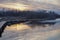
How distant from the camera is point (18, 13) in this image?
10438mm

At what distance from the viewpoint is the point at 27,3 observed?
35.7 feet

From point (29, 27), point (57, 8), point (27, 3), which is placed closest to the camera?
point (29, 27)

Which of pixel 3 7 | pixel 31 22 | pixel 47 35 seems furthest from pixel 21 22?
pixel 3 7

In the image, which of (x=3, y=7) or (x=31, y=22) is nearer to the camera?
(x=31, y=22)

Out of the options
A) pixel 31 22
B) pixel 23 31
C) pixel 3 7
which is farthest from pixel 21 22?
pixel 3 7

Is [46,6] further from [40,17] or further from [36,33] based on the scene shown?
[36,33]

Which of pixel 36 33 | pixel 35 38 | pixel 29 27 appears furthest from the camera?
pixel 29 27

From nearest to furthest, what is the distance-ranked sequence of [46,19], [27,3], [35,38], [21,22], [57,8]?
[35,38], [21,22], [46,19], [57,8], [27,3]

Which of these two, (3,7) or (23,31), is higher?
(3,7)

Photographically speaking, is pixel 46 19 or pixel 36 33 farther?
pixel 46 19

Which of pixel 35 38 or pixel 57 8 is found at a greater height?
pixel 57 8

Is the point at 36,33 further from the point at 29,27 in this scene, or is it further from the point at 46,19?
the point at 46,19

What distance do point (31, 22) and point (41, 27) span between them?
74 cm

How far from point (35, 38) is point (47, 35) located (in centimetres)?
51
